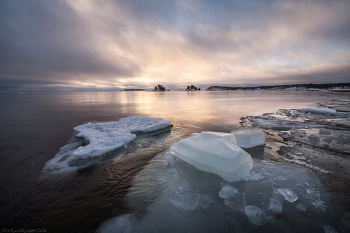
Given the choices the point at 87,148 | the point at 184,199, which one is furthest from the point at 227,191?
the point at 87,148

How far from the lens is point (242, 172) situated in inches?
151

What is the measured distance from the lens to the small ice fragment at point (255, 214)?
2.58m

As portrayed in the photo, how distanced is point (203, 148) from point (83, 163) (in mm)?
4017

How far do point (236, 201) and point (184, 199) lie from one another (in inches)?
45.2

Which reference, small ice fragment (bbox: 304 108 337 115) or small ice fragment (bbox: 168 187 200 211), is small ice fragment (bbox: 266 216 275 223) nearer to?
small ice fragment (bbox: 168 187 200 211)

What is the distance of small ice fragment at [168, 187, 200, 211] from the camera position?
2.94 metres

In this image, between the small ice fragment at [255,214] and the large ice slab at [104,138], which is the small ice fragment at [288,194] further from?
the large ice slab at [104,138]

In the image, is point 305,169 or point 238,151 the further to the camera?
point 305,169

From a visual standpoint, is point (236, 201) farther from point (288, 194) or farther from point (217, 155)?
point (288, 194)

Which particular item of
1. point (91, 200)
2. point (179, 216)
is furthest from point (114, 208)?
point (179, 216)

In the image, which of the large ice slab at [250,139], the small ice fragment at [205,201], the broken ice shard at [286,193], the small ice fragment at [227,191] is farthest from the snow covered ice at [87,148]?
the broken ice shard at [286,193]

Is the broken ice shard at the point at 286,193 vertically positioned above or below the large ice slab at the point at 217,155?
below

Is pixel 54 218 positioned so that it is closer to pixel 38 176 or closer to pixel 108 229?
pixel 108 229

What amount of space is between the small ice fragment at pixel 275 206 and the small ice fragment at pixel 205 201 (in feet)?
3.86
